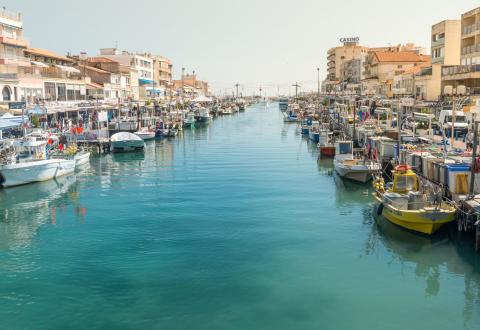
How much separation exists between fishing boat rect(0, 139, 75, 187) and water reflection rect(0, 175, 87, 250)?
0.59 metres

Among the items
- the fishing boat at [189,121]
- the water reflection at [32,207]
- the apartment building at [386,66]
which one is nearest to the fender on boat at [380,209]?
the water reflection at [32,207]

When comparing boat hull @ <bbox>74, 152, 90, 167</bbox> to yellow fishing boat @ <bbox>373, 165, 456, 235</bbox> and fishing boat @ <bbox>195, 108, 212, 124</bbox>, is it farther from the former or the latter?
fishing boat @ <bbox>195, 108, 212, 124</bbox>

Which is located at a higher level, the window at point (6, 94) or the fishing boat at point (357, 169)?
the window at point (6, 94)

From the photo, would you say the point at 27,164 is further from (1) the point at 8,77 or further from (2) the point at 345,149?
(2) the point at 345,149

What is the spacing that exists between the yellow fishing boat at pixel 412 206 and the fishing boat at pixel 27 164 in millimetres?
27628

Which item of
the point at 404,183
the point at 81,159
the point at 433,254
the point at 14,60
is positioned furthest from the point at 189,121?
the point at 433,254

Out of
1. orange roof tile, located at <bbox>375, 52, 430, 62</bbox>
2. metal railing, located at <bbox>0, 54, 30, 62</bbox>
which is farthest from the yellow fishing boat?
orange roof tile, located at <bbox>375, 52, 430, 62</bbox>

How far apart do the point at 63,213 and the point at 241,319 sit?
19.6 meters

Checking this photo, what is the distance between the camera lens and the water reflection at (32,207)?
29781 mm

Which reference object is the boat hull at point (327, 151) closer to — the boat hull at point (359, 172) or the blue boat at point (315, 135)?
the boat hull at point (359, 172)

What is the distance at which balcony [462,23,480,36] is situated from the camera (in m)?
62.6

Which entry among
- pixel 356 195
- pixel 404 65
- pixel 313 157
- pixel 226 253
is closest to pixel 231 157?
pixel 313 157

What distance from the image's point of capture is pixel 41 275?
76.7ft

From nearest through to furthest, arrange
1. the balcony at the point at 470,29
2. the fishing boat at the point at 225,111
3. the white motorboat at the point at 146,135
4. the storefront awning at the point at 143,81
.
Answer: the balcony at the point at 470,29 < the white motorboat at the point at 146,135 < the storefront awning at the point at 143,81 < the fishing boat at the point at 225,111
